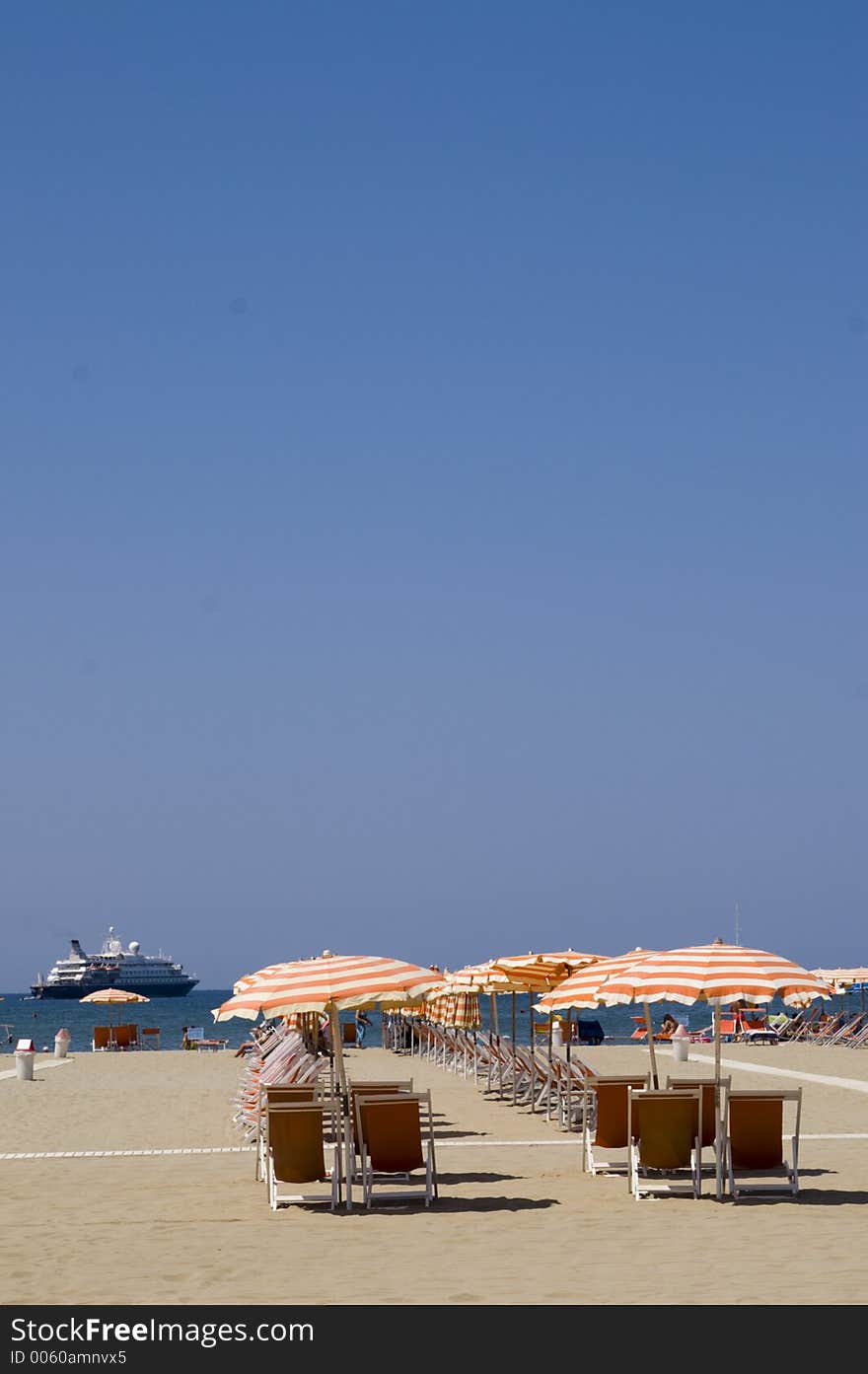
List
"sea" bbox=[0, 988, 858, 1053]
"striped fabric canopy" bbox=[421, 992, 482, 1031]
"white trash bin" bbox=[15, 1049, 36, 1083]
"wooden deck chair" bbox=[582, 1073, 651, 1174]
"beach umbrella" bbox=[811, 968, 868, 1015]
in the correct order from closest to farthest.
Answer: "wooden deck chair" bbox=[582, 1073, 651, 1174] → "white trash bin" bbox=[15, 1049, 36, 1083] → "striped fabric canopy" bbox=[421, 992, 482, 1031] → "beach umbrella" bbox=[811, 968, 868, 1015] → "sea" bbox=[0, 988, 858, 1053]

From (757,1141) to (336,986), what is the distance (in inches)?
114

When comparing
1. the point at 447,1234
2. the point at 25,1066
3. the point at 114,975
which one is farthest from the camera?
the point at 114,975

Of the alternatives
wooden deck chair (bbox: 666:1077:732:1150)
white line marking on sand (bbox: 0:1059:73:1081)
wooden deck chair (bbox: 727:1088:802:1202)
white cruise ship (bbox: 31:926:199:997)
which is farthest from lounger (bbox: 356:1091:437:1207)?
white cruise ship (bbox: 31:926:199:997)

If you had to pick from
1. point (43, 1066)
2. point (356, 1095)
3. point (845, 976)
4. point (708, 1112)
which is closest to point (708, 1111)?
point (708, 1112)

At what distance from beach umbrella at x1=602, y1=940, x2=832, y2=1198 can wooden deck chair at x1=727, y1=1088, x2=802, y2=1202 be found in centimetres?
26

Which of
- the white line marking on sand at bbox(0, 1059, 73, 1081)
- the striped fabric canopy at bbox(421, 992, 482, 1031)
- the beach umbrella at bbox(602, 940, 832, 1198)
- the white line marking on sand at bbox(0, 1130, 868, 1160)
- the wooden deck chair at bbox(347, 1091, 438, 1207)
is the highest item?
the beach umbrella at bbox(602, 940, 832, 1198)

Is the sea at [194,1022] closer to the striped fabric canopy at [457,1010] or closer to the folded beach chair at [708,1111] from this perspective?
the striped fabric canopy at [457,1010]

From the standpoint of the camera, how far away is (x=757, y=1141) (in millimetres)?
10828

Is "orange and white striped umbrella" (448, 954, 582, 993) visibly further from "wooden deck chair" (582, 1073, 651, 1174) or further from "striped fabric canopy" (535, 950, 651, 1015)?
"wooden deck chair" (582, 1073, 651, 1174)

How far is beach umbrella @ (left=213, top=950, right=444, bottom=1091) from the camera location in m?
10.6

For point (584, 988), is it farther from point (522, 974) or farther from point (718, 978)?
point (522, 974)

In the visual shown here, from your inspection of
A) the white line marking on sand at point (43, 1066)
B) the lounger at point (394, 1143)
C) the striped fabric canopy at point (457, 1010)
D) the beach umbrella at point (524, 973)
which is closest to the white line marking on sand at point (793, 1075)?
the striped fabric canopy at point (457, 1010)

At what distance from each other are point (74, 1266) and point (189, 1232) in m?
1.28
